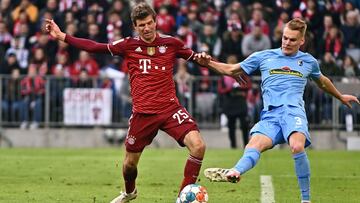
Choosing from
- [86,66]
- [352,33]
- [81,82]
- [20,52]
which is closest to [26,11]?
[20,52]

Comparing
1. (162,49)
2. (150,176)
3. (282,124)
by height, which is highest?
(162,49)

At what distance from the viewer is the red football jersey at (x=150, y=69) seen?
11211mm

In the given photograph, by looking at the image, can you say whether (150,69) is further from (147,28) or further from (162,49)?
(147,28)

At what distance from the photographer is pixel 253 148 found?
1033 centimetres

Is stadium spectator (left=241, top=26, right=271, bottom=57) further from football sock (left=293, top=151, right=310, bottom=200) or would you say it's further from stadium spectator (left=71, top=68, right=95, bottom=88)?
football sock (left=293, top=151, right=310, bottom=200)

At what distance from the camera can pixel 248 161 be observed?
33.2 feet

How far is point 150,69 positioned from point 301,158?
2035 millimetres

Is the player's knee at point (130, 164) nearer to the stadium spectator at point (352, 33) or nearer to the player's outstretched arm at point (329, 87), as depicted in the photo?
the player's outstretched arm at point (329, 87)

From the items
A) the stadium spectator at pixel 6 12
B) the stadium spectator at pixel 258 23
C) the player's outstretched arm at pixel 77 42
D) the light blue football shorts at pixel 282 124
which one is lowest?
the light blue football shorts at pixel 282 124

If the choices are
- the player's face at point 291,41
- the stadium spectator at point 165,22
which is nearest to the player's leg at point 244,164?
the player's face at point 291,41

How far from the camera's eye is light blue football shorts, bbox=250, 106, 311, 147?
10.4 metres

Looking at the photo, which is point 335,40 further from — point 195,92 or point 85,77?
point 85,77

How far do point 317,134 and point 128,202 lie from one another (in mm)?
12557

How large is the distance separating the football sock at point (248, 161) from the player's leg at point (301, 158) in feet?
1.22
